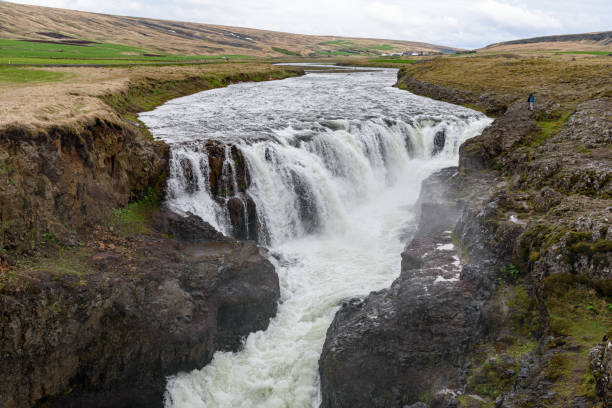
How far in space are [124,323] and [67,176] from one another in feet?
22.7

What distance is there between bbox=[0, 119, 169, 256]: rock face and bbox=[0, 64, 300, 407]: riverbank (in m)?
0.05

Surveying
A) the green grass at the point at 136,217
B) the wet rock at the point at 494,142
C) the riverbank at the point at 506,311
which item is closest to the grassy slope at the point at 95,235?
the green grass at the point at 136,217

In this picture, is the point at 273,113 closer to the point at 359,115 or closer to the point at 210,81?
the point at 359,115

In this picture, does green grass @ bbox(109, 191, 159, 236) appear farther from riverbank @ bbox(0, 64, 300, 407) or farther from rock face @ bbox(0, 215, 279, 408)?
rock face @ bbox(0, 215, 279, 408)

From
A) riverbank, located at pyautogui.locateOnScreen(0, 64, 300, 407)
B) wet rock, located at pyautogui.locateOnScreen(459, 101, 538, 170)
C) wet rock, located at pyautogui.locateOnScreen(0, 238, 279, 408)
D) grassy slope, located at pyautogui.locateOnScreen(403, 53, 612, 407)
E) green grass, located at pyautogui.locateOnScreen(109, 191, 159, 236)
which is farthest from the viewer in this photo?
wet rock, located at pyautogui.locateOnScreen(459, 101, 538, 170)

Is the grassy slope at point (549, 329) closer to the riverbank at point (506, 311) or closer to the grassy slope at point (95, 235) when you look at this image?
the riverbank at point (506, 311)

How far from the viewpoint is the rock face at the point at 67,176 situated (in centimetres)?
1417

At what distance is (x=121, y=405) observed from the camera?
13359mm

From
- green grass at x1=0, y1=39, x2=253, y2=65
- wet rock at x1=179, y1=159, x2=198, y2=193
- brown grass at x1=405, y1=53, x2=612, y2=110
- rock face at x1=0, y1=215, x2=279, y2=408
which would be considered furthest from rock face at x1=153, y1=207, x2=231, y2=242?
green grass at x1=0, y1=39, x2=253, y2=65

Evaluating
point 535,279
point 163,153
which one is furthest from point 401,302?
point 163,153

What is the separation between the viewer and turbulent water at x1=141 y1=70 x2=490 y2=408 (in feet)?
48.8

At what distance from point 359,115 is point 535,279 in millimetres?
26979

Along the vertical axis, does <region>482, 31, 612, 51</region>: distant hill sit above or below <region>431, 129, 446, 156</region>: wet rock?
above

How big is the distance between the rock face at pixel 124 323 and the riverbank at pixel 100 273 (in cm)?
3
